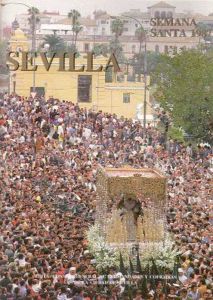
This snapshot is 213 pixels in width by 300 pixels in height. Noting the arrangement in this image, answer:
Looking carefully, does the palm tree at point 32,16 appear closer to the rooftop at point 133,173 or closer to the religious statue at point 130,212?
the rooftop at point 133,173

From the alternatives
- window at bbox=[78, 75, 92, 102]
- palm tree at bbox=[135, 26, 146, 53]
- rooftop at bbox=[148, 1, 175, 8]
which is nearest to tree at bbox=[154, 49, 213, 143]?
window at bbox=[78, 75, 92, 102]

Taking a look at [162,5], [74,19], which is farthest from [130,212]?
[162,5]

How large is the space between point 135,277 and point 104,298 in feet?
9.63

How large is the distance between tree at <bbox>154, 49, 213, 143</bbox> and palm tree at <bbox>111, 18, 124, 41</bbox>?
10.5 meters

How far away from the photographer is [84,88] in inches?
2217

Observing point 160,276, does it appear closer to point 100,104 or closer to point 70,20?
point 100,104

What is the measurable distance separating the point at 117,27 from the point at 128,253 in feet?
128

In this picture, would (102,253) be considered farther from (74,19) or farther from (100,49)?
(74,19)

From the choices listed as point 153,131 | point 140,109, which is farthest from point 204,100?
point 140,109

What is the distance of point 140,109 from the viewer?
61.1 meters

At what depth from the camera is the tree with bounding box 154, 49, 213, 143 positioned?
177ft

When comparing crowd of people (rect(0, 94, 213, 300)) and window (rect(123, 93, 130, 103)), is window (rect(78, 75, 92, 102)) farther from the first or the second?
crowd of people (rect(0, 94, 213, 300))

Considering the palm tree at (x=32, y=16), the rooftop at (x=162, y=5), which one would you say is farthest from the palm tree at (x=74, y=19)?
the rooftop at (x=162, y=5)

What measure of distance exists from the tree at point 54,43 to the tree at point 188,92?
5.54 metres
